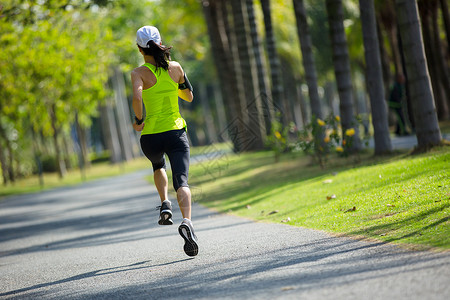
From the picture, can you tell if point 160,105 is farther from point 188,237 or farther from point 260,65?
point 260,65

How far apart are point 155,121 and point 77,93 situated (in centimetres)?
3634

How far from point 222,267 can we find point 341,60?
9452mm

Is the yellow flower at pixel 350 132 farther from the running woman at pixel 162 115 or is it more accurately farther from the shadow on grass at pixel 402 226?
the running woman at pixel 162 115

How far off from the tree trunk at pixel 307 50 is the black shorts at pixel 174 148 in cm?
980

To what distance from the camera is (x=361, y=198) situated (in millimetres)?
8797

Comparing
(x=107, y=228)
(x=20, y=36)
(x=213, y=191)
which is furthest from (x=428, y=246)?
(x=20, y=36)

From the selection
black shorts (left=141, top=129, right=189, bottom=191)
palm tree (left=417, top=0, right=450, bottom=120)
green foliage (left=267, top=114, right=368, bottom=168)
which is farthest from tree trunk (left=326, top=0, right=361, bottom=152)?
palm tree (left=417, top=0, right=450, bottom=120)

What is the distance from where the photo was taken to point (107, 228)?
468 inches

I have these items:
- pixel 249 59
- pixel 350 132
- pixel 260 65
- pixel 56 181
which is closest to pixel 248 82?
pixel 249 59

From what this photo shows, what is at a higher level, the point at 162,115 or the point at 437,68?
the point at 437,68

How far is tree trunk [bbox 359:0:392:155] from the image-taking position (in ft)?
42.8

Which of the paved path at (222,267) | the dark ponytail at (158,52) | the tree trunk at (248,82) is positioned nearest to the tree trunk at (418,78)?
the paved path at (222,267)

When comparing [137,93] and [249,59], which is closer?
[137,93]

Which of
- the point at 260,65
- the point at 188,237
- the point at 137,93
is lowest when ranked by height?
the point at 188,237
